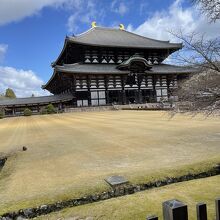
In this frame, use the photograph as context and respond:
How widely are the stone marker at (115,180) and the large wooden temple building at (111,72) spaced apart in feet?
116

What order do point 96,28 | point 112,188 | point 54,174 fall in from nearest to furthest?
1. point 112,188
2. point 54,174
3. point 96,28

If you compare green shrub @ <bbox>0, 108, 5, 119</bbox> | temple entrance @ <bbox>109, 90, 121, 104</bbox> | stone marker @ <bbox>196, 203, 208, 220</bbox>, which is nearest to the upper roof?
temple entrance @ <bbox>109, 90, 121, 104</bbox>

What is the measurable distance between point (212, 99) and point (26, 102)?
4190 cm

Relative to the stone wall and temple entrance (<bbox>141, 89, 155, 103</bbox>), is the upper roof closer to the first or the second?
temple entrance (<bbox>141, 89, 155, 103</bbox>)

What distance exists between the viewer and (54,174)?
7.36 metres

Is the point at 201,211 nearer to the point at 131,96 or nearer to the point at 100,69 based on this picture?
the point at 100,69

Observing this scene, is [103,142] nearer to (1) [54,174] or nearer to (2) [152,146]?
(2) [152,146]

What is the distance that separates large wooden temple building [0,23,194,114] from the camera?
4378 cm

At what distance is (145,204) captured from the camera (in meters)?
5.31

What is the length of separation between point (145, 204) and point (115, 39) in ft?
162

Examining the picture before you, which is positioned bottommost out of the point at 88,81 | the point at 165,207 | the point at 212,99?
the point at 165,207

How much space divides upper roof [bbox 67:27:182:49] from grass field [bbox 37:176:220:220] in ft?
133

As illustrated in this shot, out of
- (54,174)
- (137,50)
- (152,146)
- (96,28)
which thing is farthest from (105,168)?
(96,28)

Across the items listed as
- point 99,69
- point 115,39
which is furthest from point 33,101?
point 115,39
